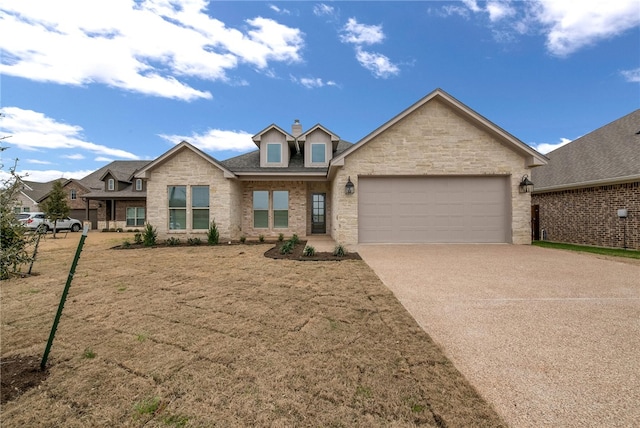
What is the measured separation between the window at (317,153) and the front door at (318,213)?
1828 mm

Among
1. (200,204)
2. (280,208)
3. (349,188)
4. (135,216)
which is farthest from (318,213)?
(135,216)

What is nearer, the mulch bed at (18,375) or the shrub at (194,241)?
the mulch bed at (18,375)

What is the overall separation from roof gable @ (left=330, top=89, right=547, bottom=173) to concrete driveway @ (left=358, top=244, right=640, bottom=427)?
4.73 metres

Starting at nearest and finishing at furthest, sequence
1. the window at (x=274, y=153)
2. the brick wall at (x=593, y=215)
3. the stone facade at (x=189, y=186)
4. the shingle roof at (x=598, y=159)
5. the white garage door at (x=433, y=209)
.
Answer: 1. the brick wall at (x=593, y=215)
2. the shingle roof at (x=598, y=159)
3. the white garage door at (x=433, y=209)
4. the stone facade at (x=189, y=186)
5. the window at (x=274, y=153)

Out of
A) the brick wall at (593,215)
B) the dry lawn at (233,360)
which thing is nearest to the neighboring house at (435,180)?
the brick wall at (593,215)

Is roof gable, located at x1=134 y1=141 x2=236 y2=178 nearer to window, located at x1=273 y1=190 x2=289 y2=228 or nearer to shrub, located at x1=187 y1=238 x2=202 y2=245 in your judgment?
window, located at x1=273 y1=190 x2=289 y2=228

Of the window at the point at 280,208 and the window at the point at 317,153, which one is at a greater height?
the window at the point at 317,153

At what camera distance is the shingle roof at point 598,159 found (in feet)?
34.2

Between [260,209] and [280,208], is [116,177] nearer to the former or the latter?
[260,209]

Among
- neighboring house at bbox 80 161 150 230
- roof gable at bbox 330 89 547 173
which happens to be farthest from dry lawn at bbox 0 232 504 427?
neighboring house at bbox 80 161 150 230

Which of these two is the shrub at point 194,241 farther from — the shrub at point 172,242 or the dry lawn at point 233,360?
the dry lawn at point 233,360

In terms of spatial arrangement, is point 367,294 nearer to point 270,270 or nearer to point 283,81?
point 270,270

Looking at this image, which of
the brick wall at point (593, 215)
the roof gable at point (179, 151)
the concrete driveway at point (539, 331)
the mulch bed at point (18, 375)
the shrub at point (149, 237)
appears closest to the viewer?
the concrete driveway at point (539, 331)

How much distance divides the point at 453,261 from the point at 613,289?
9.89ft
